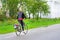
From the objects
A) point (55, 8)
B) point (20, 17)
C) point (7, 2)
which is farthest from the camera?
point (55, 8)

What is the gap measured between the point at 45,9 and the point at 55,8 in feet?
47.9

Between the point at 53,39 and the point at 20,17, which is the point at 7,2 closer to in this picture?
the point at 20,17

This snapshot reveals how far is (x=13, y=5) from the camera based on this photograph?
4034cm

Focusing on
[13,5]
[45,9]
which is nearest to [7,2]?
[13,5]

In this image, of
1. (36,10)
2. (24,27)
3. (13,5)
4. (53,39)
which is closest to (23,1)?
(13,5)

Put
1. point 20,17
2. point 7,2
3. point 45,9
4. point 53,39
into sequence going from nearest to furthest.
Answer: point 53,39
point 20,17
point 7,2
point 45,9

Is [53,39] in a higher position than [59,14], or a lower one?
higher

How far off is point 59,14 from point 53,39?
48.0m

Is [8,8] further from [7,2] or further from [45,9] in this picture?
[45,9]

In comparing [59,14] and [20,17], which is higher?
[20,17]

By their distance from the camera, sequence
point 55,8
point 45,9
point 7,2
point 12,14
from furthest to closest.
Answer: point 55,8
point 45,9
point 12,14
point 7,2

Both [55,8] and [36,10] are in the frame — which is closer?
[36,10]

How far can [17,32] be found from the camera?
19031mm

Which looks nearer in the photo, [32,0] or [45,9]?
[32,0]
